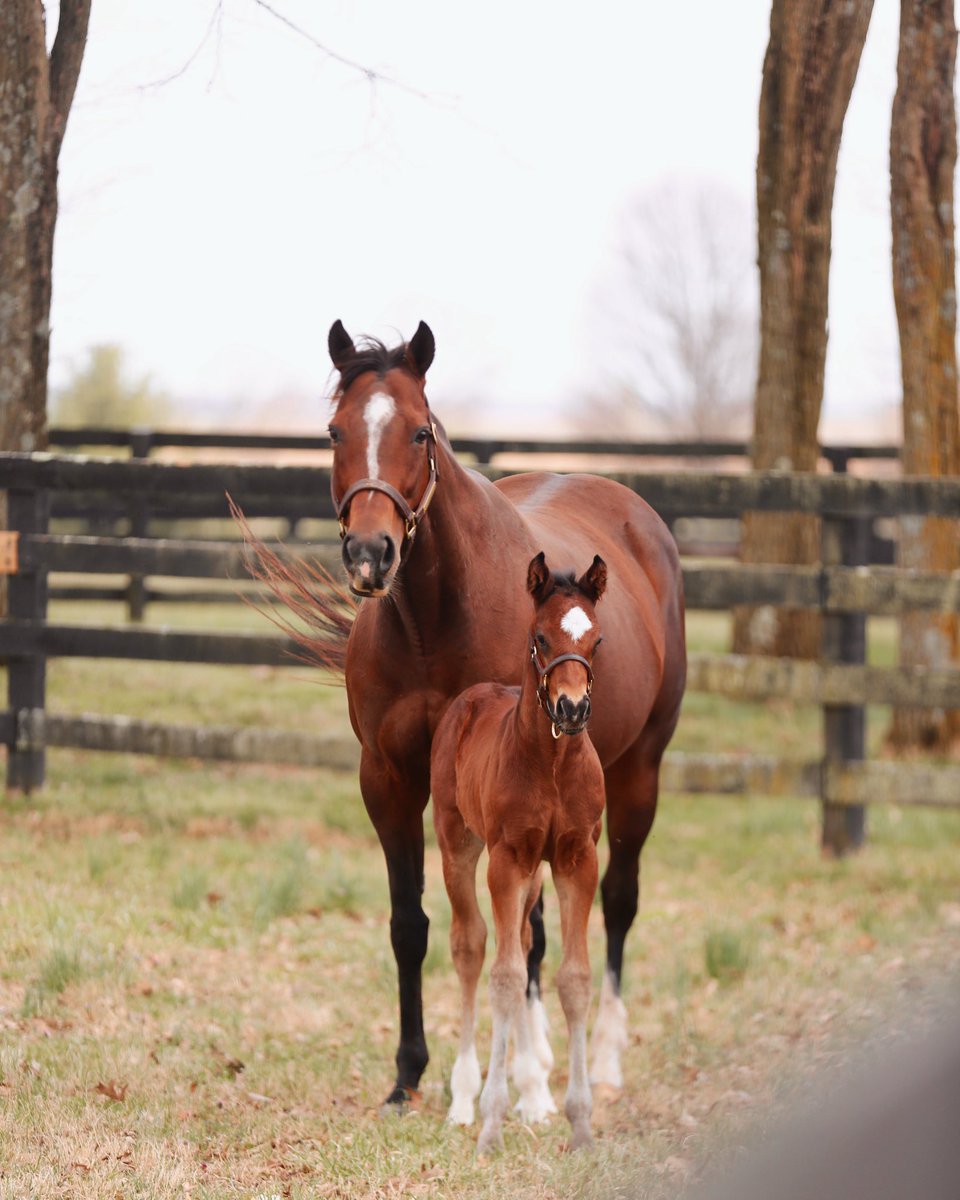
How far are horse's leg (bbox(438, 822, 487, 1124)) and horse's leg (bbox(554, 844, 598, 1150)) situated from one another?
306 millimetres

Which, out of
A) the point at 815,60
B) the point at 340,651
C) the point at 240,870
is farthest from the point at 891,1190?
the point at 815,60

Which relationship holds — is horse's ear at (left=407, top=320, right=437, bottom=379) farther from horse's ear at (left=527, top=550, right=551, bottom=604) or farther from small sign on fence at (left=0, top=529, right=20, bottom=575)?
small sign on fence at (left=0, top=529, right=20, bottom=575)

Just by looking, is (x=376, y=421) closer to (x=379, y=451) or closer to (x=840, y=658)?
(x=379, y=451)

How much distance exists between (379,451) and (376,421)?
0.08 meters

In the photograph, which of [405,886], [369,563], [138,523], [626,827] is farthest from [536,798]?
[138,523]

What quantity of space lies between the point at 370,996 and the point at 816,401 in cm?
609

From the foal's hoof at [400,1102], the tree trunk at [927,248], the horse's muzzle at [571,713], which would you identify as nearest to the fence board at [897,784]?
the tree trunk at [927,248]

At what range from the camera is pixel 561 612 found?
11.0 feet

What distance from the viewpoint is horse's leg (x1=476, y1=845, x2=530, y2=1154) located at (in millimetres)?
3525

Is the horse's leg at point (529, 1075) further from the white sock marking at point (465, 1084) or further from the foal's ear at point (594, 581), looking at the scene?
the foal's ear at point (594, 581)

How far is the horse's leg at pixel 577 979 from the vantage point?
141 inches

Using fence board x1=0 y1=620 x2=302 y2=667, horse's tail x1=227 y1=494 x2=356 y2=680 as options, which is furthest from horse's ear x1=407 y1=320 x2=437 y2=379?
fence board x1=0 y1=620 x2=302 y2=667

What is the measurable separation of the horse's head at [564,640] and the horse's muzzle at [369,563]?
348 millimetres

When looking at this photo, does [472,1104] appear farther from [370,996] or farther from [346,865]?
[346,865]
